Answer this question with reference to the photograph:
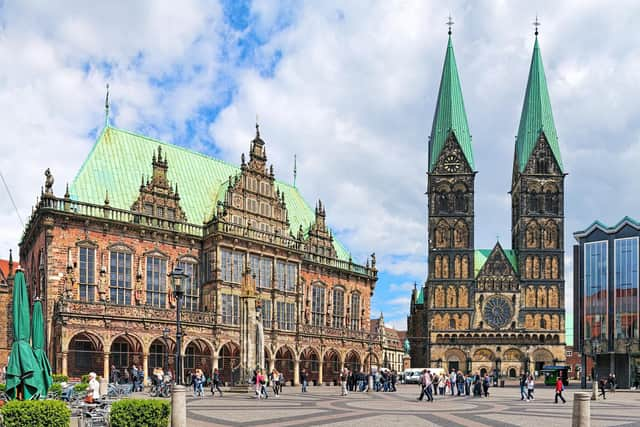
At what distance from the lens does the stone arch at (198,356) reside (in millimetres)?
47963

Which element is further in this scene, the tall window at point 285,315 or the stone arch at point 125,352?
the tall window at point 285,315

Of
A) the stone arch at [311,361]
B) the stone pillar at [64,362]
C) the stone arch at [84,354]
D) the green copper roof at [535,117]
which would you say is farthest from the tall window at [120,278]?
the green copper roof at [535,117]

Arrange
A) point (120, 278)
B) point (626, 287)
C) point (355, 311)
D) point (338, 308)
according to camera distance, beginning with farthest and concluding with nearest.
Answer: point (355, 311) → point (338, 308) → point (626, 287) → point (120, 278)

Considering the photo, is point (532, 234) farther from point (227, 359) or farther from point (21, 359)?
point (21, 359)

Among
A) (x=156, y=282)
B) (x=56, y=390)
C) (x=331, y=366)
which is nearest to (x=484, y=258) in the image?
(x=331, y=366)

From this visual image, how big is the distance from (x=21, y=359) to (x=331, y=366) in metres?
46.8

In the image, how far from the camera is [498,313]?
94188 mm

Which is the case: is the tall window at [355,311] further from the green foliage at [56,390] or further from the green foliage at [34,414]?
the green foliage at [34,414]

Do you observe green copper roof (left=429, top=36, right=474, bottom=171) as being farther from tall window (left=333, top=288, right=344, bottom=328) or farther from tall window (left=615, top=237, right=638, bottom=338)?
tall window (left=333, top=288, right=344, bottom=328)

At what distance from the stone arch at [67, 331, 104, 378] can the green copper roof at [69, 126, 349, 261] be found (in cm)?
977

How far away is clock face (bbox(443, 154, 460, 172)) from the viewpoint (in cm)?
9681

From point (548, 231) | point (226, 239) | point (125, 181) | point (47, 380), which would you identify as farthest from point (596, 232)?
point (47, 380)

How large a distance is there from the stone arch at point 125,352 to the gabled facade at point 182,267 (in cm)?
8

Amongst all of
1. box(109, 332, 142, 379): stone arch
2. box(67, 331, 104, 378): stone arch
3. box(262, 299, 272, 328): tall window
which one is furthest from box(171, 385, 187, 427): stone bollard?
box(262, 299, 272, 328): tall window
